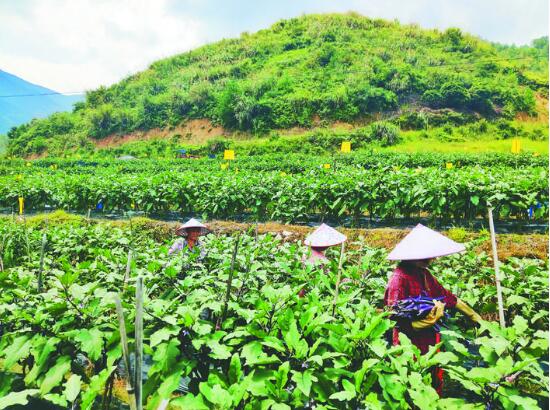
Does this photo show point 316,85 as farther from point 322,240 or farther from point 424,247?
point 424,247

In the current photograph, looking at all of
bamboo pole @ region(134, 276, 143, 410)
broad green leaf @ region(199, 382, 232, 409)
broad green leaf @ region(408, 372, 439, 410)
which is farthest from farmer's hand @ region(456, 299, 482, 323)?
bamboo pole @ region(134, 276, 143, 410)

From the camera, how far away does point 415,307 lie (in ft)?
9.25

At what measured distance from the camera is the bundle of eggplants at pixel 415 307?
9.27ft

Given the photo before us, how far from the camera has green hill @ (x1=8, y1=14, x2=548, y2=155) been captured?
40.0 m

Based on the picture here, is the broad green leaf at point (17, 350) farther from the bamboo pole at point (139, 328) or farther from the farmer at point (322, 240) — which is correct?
the farmer at point (322, 240)

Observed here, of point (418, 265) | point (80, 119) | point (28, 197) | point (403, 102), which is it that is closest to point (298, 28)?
point (403, 102)

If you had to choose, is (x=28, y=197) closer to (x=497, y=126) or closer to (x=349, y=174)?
(x=349, y=174)

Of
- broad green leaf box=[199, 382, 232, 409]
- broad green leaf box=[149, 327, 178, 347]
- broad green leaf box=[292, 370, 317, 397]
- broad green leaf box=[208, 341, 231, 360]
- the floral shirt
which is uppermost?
the floral shirt

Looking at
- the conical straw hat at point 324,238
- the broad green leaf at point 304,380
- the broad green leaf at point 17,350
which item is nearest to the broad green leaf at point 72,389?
the broad green leaf at point 17,350

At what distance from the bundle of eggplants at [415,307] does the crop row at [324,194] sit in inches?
147

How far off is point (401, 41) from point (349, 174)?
51964mm

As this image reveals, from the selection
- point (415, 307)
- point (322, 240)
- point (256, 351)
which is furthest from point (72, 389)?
point (322, 240)

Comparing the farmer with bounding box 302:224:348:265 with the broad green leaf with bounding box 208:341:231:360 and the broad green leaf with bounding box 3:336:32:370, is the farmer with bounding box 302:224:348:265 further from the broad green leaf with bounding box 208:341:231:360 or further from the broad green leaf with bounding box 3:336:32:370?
the broad green leaf with bounding box 3:336:32:370

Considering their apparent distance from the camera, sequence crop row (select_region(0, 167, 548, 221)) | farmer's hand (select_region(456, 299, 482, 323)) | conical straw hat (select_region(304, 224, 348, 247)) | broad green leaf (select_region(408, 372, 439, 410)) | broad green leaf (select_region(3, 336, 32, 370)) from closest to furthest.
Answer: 1. broad green leaf (select_region(408, 372, 439, 410))
2. broad green leaf (select_region(3, 336, 32, 370))
3. farmer's hand (select_region(456, 299, 482, 323))
4. conical straw hat (select_region(304, 224, 348, 247))
5. crop row (select_region(0, 167, 548, 221))
